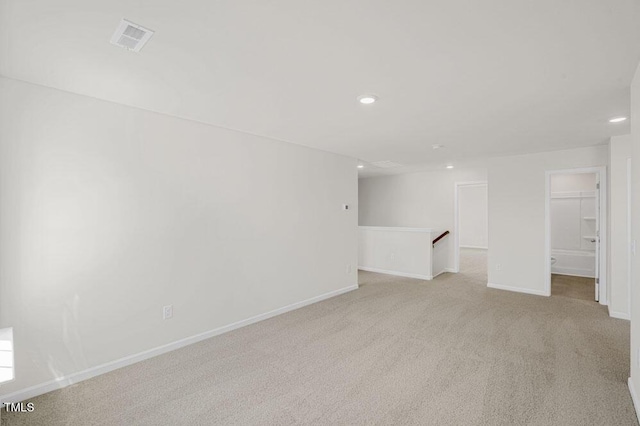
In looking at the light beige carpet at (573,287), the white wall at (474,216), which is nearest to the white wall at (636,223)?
the light beige carpet at (573,287)

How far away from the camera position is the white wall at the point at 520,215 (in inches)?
194

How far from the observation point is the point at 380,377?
255 centimetres

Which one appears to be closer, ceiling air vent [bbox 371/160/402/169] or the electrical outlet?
the electrical outlet

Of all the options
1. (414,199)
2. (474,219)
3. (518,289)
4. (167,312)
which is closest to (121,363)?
(167,312)

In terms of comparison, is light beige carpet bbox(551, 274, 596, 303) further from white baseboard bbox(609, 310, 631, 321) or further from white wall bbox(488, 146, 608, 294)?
white baseboard bbox(609, 310, 631, 321)

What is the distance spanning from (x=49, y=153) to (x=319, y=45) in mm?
2240

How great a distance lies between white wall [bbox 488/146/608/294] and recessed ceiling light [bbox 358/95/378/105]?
381 centimetres

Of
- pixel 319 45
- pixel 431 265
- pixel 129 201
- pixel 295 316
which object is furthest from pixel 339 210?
pixel 319 45

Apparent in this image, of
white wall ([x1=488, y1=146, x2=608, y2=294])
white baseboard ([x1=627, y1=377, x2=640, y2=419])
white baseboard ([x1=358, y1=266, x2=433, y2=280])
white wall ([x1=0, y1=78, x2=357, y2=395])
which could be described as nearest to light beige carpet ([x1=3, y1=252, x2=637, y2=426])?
white baseboard ([x1=627, y1=377, x2=640, y2=419])

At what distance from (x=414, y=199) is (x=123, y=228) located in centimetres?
639

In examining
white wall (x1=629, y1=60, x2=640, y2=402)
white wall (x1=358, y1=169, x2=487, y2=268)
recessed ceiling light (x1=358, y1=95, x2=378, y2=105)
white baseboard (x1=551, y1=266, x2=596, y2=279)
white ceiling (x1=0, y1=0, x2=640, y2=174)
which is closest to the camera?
white ceiling (x1=0, y1=0, x2=640, y2=174)

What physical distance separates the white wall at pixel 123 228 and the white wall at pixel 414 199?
14.2ft

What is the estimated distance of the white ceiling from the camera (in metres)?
1.49

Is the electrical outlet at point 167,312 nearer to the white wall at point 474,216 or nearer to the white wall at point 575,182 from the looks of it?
the white wall at point 575,182
